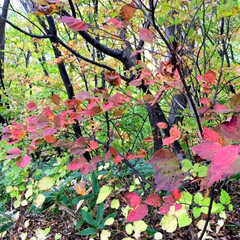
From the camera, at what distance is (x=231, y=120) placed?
0.59 meters

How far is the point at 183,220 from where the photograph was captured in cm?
99

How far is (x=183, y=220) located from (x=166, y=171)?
1.42 ft

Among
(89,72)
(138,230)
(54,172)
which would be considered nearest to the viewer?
(138,230)

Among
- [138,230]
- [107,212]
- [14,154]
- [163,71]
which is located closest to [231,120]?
[163,71]

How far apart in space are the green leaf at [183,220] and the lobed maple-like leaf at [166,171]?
15.8 inches

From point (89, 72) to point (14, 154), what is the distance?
189cm

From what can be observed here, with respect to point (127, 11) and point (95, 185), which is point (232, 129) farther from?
point (95, 185)

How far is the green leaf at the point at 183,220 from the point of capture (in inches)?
38.7

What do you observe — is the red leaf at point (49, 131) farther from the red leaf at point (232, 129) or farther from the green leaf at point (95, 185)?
the green leaf at point (95, 185)

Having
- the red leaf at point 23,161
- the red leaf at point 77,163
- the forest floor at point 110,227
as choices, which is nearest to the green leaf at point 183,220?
the forest floor at point 110,227

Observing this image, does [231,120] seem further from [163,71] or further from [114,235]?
[114,235]

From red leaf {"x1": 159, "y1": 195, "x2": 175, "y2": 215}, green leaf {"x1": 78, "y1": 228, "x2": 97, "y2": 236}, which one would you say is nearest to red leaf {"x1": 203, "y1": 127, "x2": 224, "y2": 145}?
red leaf {"x1": 159, "y1": 195, "x2": 175, "y2": 215}

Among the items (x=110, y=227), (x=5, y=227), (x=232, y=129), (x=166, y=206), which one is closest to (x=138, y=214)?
(x=166, y=206)

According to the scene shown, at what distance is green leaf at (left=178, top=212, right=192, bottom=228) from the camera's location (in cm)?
98
